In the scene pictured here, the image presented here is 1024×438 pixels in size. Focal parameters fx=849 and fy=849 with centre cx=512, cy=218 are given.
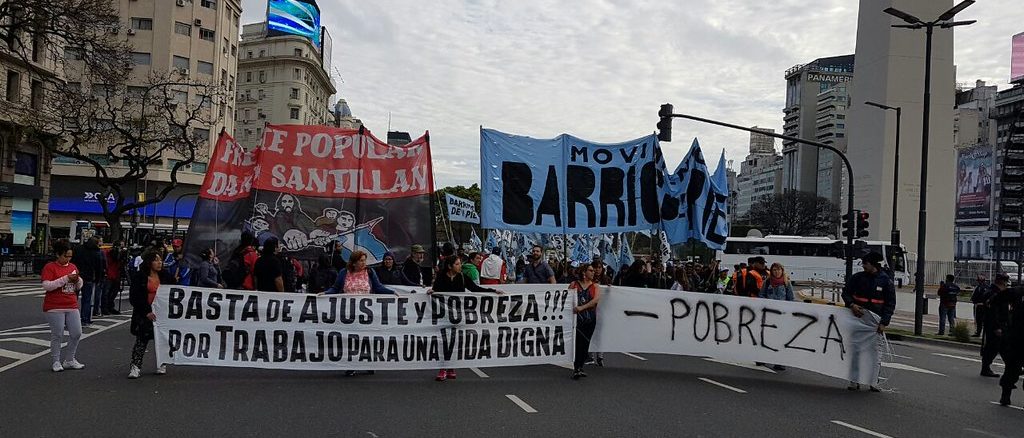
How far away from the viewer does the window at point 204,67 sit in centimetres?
6122

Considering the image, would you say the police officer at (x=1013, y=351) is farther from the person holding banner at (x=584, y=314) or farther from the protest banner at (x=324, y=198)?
the protest banner at (x=324, y=198)

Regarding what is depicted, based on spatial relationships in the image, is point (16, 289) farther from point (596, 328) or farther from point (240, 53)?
point (240, 53)

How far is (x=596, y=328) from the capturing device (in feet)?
39.0

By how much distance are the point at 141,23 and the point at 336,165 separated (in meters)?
53.2

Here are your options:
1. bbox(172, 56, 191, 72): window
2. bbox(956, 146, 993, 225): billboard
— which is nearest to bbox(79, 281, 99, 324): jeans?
bbox(172, 56, 191, 72): window

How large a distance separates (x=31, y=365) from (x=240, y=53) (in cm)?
8228

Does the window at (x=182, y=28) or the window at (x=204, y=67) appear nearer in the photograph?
the window at (x=182, y=28)

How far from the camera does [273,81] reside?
84.5m

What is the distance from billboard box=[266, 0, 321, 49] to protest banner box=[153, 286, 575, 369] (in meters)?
77.1

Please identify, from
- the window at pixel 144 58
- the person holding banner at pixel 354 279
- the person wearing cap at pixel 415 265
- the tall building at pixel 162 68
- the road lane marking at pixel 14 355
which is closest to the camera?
the person holding banner at pixel 354 279

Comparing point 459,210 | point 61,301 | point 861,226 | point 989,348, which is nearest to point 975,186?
point 459,210

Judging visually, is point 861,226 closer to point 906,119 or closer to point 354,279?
point 354,279

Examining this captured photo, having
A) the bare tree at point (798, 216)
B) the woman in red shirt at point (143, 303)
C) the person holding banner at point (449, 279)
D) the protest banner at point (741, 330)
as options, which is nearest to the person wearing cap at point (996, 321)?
the protest banner at point (741, 330)

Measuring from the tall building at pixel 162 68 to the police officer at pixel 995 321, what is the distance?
173 ft
